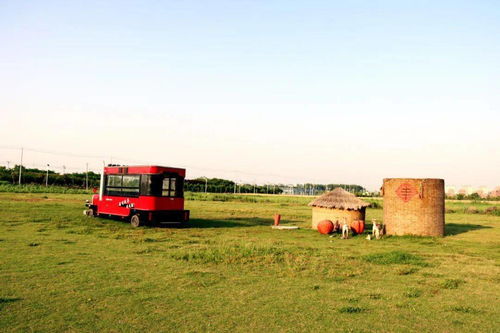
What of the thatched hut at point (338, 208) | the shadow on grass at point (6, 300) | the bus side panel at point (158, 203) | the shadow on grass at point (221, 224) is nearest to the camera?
the shadow on grass at point (6, 300)

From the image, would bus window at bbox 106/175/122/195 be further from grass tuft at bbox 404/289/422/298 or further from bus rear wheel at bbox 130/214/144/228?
grass tuft at bbox 404/289/422/298

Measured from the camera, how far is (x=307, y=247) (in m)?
16.1

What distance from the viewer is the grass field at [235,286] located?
687 cm

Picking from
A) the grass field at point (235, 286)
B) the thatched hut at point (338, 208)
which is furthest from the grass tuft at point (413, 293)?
the thatched hut at point (338, 208)

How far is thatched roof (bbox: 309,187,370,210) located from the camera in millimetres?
23203

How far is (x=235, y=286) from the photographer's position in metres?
9.29

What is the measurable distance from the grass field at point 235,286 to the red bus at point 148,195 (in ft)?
18.8

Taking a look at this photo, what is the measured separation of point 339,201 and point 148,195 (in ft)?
34.2

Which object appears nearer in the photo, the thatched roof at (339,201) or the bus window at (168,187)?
the bus window at (168,187)

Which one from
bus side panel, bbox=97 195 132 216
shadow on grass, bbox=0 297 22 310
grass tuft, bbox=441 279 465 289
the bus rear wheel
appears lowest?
shadow on grass, bbox=0 297 22 310

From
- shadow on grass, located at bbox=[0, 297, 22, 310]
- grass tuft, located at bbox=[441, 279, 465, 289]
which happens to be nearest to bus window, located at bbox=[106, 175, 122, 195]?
shadow on grass, located at bbox=[0, 297, 22, 310]

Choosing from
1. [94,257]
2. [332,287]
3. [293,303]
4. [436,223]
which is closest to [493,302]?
[332,287]

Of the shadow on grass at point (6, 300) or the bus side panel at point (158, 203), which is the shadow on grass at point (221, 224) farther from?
the shadow on grass at point (6, 300)

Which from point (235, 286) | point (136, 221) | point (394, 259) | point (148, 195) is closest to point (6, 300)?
point (235, 286)
